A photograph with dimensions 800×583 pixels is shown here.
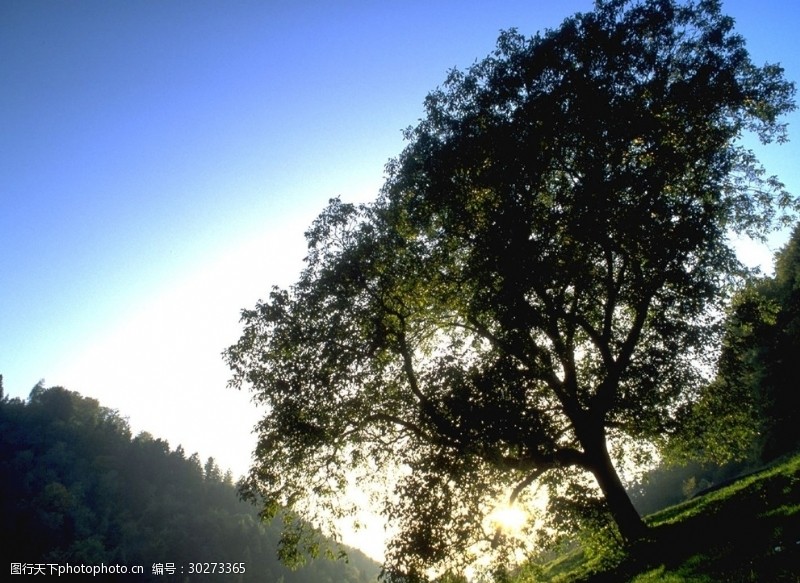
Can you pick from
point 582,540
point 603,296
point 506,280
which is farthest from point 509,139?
point 582,540

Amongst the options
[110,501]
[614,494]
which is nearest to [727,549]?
[614,494]

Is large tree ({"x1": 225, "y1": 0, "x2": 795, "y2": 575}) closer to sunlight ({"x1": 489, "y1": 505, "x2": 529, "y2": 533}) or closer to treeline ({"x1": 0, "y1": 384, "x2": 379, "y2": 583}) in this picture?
sunlight ({"x1": 489, "y1": 505, "x2": 529, "y2": 533})

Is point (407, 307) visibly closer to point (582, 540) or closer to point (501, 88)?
point (501, 88)

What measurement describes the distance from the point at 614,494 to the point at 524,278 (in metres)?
9.85

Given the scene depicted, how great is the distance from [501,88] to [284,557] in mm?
22581

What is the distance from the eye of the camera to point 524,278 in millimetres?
15484

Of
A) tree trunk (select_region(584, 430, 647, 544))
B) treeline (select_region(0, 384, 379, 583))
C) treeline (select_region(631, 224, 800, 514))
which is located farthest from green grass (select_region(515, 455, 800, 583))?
treeline (select_region(0, 384, 379, 583))

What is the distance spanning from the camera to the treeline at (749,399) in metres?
19.7

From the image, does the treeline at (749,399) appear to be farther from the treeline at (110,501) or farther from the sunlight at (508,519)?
the treeline at (110,501)

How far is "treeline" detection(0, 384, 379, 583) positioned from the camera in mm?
98688

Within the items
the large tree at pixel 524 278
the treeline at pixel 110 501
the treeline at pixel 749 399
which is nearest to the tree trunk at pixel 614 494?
the large tree at pixel 524 278

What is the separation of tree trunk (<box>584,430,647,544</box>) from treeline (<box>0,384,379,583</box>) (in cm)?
9163

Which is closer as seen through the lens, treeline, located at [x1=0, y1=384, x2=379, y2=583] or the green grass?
the green grass

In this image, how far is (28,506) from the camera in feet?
323
